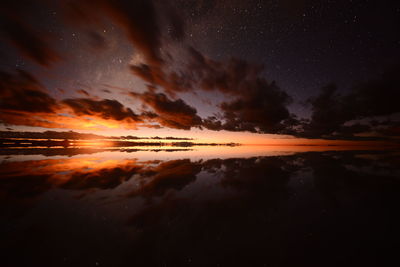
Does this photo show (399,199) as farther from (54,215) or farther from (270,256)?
(54,215)

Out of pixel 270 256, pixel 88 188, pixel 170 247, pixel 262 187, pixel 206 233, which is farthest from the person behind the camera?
pixel 262 187

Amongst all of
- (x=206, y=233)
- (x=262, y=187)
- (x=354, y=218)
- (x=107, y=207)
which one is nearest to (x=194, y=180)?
(x=262, y=187)

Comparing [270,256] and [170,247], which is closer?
[270,256]

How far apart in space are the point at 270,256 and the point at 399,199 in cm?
778

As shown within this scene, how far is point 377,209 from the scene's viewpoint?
20.7ft

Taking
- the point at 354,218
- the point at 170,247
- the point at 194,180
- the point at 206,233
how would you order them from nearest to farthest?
the point at 170,247, the point at 206,233, the point at 354,218, the point at 194,180

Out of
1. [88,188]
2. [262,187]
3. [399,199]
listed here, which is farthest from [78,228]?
[399,199]

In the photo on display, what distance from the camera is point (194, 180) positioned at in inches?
434

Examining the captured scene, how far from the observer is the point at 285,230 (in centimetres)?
497

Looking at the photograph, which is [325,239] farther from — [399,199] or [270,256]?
[399,199]

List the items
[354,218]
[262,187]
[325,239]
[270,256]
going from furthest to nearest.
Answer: [262,187] → [354,218] → [325,239] → [270,256]

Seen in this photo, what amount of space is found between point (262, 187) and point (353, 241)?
17.2 ft

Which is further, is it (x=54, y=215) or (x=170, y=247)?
(x=54, y=215)

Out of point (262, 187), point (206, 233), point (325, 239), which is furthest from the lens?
point (262, 187)
